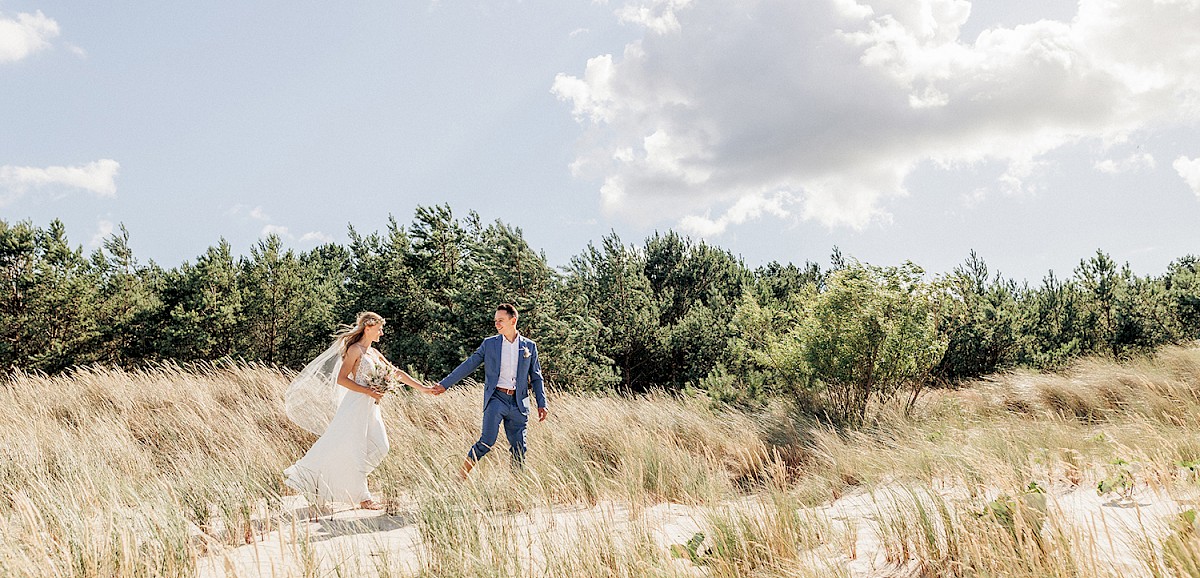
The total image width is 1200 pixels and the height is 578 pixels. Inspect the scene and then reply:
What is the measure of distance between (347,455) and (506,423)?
1.42 meters

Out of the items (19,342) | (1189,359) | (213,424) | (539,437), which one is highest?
(19,342)

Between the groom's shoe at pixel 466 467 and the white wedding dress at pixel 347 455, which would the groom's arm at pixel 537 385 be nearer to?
the groom's shoe at pixel 466 467

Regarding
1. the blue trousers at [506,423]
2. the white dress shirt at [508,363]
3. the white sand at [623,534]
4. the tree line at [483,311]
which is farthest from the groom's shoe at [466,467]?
the tree line at [483,311]

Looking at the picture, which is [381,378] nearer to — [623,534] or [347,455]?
[347,455]

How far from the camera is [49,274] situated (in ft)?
73.9

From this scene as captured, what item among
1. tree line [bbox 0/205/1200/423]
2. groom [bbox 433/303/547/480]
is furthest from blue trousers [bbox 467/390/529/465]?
tree line [bbox 0/205/1200/423]

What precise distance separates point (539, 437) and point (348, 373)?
2.57 meters

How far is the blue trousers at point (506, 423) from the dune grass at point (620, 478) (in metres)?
0.25

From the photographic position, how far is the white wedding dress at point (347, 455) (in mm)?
5598

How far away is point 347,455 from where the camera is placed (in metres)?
5.70

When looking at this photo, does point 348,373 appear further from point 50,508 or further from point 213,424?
point 213,424

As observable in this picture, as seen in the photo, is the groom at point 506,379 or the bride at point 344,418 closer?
the bride at point 344,418

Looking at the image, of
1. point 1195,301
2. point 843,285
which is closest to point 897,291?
point 843,285

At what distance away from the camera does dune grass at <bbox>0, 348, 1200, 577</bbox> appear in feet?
10.5
